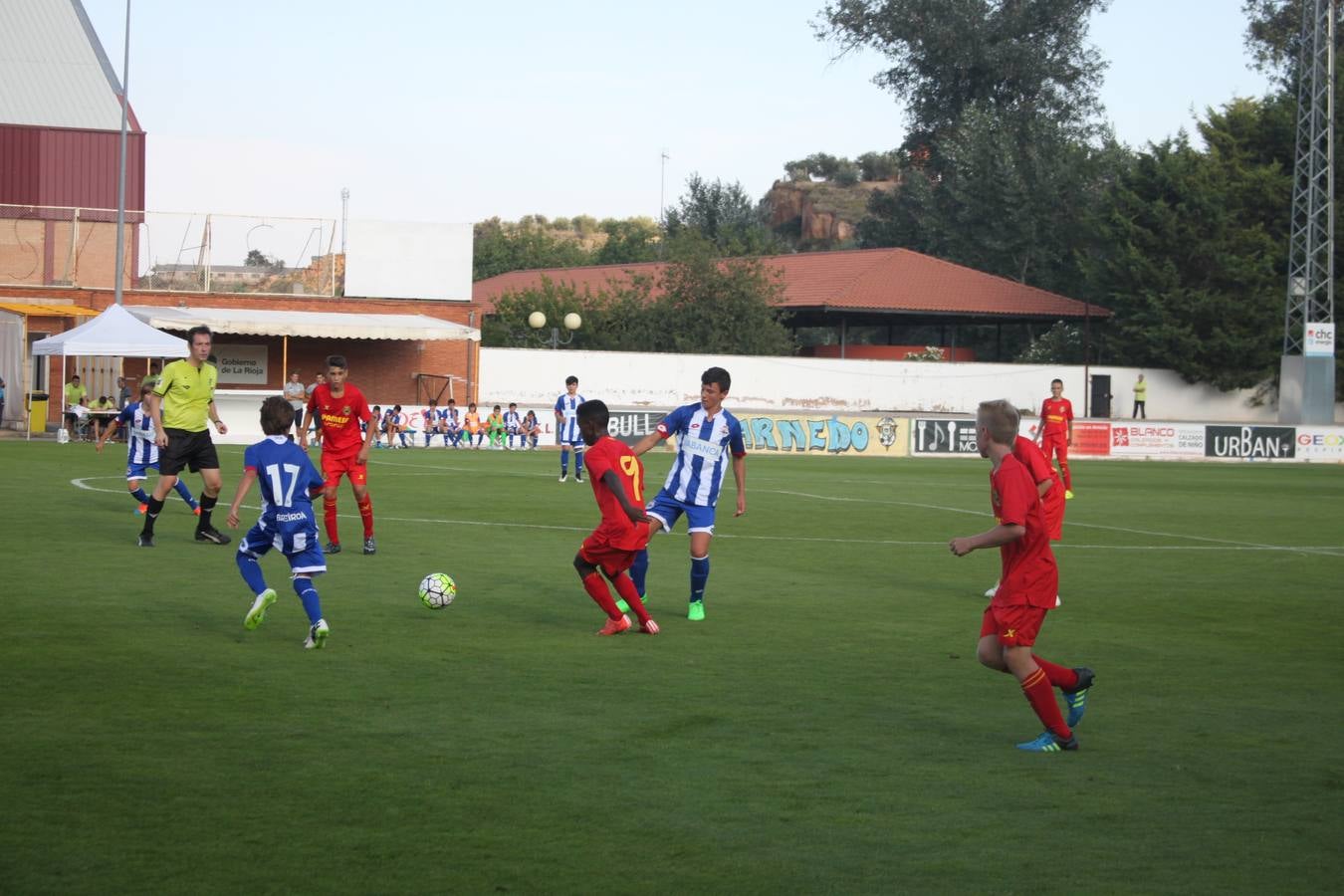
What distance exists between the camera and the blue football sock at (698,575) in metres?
11.4

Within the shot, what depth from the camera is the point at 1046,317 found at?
62562mm

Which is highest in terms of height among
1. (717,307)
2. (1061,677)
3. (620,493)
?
(717,307)

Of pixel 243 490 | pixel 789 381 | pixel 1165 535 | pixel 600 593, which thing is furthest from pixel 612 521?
pixel 789 381

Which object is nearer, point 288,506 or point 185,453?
point 288,506

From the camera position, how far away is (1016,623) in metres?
7.12

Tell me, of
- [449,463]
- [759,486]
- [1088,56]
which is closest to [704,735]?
[759,486]

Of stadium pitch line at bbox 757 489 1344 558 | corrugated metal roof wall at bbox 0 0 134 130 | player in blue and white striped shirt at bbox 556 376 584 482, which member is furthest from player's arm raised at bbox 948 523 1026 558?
corrugated metal roof wall at bbox 0 0 134 130

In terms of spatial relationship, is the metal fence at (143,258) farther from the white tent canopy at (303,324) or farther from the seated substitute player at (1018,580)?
the seated substitute player at (1018,580)

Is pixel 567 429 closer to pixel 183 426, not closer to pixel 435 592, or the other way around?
pixel 183 426

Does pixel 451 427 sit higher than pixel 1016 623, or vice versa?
pixel 451 427

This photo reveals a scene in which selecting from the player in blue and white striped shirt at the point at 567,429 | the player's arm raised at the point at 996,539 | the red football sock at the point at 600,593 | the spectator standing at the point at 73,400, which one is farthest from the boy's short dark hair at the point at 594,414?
the spectator standing at the point at 73,400

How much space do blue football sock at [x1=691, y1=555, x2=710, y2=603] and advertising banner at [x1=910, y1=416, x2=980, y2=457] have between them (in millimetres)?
33992

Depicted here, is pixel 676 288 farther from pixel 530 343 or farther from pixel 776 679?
pixel 776 679

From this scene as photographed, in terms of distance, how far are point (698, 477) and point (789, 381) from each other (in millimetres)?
41123
